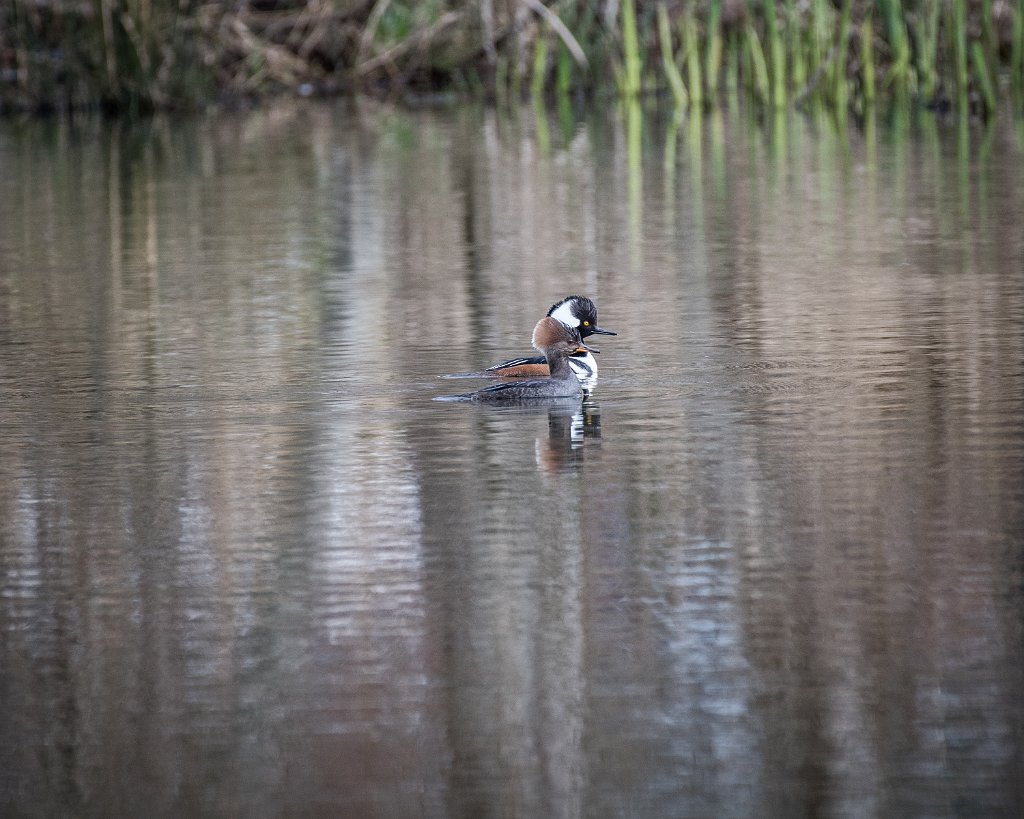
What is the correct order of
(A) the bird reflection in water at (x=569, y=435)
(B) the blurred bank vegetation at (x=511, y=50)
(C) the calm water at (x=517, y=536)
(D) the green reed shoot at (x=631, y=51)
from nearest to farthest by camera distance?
(C) the calm water at (x=517, y=536) → (A) the bird reflection in water at (x=569, y=435) → (B) the blurred bank vegetation at (x=511, y=50) → (D) the green reed shoot at (x=631, y=51)

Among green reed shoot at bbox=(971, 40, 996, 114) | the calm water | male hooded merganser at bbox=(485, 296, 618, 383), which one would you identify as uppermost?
green reed shoot at bbox=(971, 40, 996, 114)

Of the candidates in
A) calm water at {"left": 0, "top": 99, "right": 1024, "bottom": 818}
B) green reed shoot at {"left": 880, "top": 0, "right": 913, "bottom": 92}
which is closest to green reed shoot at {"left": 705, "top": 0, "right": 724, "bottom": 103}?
green reed shoot at {"left": 880, "top": 0, "right": 913, "bottom": 92}

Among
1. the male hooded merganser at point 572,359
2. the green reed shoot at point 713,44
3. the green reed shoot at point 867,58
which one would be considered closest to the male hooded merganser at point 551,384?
the male hooded merganser at point 572,359

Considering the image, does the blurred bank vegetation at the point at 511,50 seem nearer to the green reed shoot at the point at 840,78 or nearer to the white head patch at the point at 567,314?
the green reed shoot at the point at 840,78

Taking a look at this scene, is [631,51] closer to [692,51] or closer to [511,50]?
[692,51]

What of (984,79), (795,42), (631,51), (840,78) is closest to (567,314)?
(984,79)

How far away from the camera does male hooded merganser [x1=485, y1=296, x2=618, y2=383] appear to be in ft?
29.9

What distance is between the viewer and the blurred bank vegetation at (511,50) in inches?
963

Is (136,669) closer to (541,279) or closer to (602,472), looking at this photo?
(602,472)

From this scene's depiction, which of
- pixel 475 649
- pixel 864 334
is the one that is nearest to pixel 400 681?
pixel 475 649

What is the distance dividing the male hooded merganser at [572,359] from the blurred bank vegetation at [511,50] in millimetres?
12905

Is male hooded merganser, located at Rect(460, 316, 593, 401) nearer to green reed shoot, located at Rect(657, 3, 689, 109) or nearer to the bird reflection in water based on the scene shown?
the bird reflection in water

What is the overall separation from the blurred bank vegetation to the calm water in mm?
10200

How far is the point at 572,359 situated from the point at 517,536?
8.95 feet
